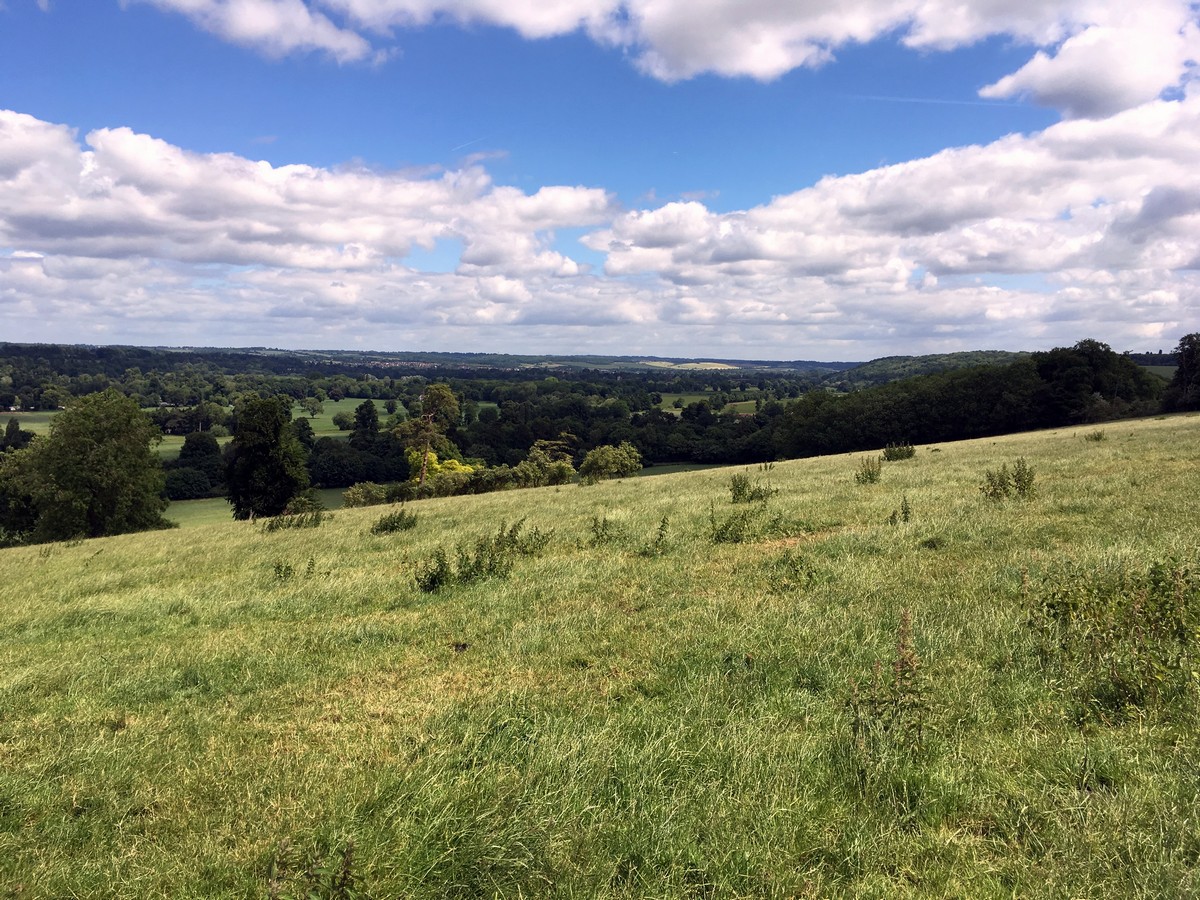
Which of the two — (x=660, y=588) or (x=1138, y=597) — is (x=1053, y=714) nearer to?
(x=1138, y=597)

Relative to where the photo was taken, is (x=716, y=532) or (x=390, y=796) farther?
(x=716, y=532)

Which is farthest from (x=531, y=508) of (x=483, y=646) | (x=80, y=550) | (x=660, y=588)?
(x=80, y=550)

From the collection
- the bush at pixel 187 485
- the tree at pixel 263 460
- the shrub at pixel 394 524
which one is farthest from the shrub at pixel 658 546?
the bush at pixel 187 485

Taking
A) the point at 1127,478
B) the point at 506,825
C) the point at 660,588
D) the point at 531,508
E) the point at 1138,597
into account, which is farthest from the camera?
the point at 531,508

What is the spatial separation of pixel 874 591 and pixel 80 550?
26966 mm

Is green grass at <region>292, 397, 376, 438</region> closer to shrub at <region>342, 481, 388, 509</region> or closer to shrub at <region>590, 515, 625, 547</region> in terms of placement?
shrub at <region>342, 481, 388, 509</region>

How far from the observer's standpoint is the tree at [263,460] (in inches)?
1635

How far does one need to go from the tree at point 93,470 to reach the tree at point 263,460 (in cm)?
553

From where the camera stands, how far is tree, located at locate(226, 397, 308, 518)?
4153cm

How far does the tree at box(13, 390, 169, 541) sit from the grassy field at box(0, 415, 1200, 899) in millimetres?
36115

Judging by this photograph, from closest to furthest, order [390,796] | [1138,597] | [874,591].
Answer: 1. [390,796]
2. [1138,597]
3. [874,591]

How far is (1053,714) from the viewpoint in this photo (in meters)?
4.94

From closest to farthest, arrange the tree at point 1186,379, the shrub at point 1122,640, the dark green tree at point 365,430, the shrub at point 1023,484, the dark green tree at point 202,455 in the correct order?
1. the shrub at point 1122,640
2. the shrub at point 1023,484
3. the tree at point 1186,379
4. the dark green tree at point 202,455
5. the dark green tree at point 365,430

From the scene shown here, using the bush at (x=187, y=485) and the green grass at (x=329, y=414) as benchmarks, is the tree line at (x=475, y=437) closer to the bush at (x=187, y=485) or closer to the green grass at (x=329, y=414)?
the bush at (x=187, y=485)
